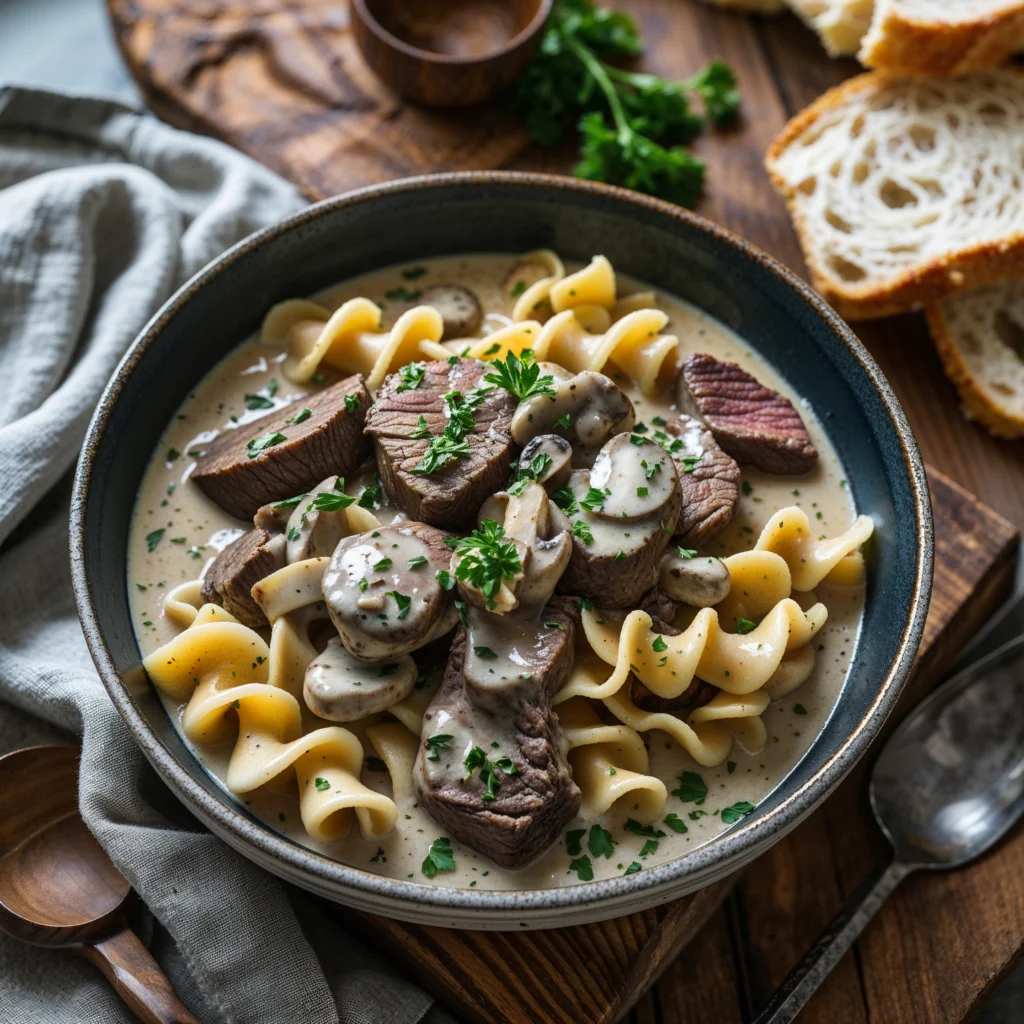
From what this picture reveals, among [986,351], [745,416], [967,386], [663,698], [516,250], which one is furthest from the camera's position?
A: [986,351]

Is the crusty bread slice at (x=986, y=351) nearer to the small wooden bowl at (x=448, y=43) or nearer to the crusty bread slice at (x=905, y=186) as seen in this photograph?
the crusty bread slice at (x=905, y=186)

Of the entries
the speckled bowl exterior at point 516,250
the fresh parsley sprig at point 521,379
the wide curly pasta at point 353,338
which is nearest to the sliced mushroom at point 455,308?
the wide curly pasta at point 353,338

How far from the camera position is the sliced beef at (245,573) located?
4090 mm

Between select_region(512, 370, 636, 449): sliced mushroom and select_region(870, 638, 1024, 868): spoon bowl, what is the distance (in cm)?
191

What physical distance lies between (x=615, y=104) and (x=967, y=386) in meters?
2.21

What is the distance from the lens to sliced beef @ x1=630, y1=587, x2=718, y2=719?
4.07 meters

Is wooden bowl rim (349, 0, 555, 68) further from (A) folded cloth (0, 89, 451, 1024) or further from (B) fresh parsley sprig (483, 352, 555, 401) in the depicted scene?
(B) fresh parsley sprig (483, 352, 555, 401)

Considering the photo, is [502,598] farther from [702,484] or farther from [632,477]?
[702,484]

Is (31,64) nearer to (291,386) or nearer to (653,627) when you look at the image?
(291,386)

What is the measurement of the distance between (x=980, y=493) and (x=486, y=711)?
301cm

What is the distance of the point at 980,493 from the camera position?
220 inches

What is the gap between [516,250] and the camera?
5320mm

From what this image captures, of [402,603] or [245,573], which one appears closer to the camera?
[402,603]

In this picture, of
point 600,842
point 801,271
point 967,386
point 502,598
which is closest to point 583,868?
point 600,842
